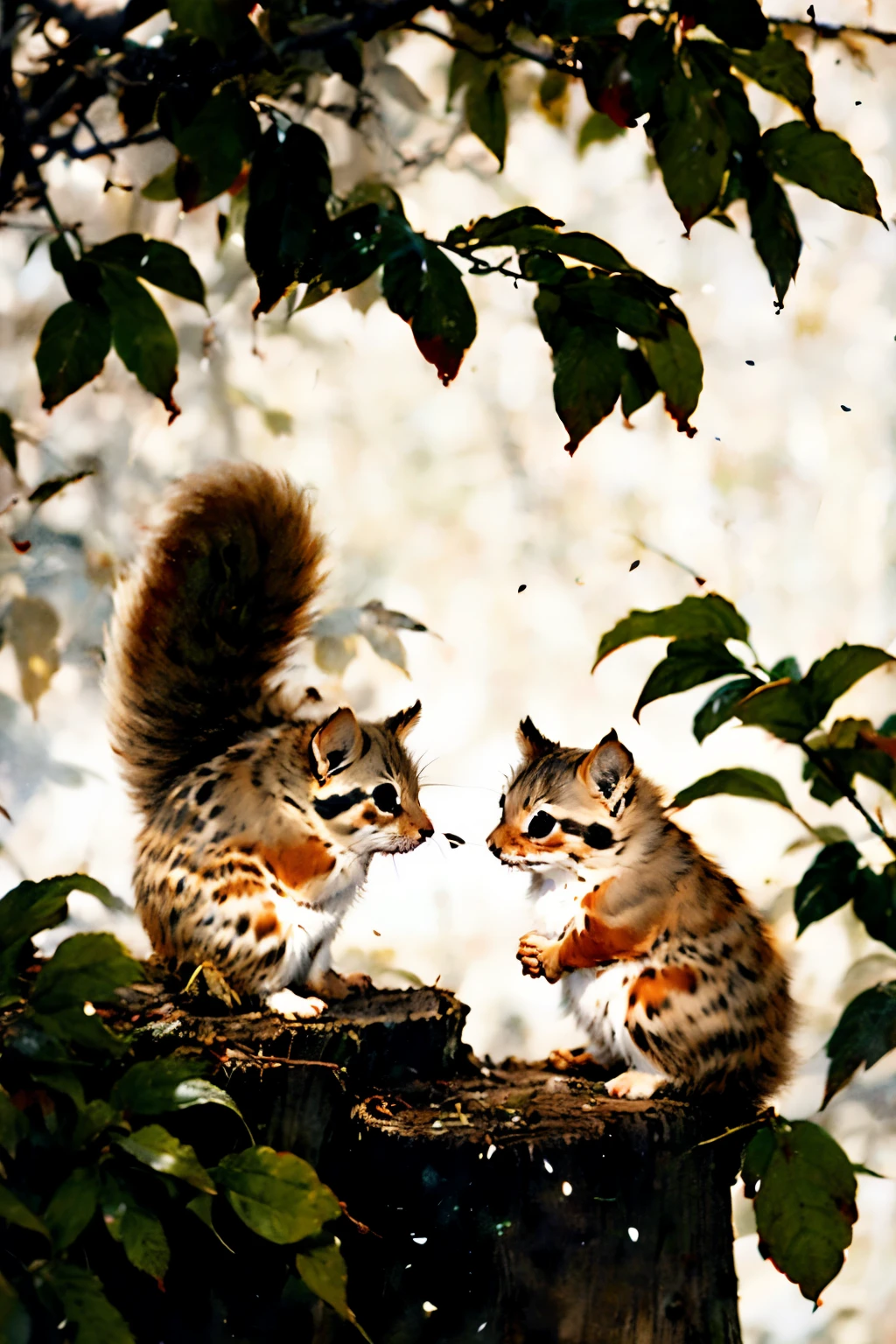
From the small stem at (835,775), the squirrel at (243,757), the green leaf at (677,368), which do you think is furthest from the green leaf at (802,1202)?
the green leaf at (677,368)

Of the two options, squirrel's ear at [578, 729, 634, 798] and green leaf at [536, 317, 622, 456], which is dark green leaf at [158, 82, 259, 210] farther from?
squirrel's ear at [578, 729, 634, 798]

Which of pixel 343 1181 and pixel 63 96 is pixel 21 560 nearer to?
pixel 63 96

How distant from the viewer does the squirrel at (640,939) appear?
3.18ft

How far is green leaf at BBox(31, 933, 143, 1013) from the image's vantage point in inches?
32.6

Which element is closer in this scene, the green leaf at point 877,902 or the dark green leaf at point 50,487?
the green leaf at point 877,902

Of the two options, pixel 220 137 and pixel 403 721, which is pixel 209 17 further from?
pixel 403 721

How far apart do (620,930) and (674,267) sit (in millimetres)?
626

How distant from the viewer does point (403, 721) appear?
1.08 meters

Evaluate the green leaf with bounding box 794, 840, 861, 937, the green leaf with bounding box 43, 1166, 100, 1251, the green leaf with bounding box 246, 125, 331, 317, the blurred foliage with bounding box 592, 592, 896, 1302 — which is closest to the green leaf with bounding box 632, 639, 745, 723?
the blurred foliage with bounding box 592, 592, 896, 1302

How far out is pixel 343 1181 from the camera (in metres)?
0.92

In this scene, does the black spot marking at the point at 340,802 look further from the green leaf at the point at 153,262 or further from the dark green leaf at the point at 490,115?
the dark green leaf at the point at 490,115

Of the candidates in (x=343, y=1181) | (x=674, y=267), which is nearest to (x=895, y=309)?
(x=674, y=267)

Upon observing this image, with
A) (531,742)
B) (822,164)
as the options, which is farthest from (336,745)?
(822,164)

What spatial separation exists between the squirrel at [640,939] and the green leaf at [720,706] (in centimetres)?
7
